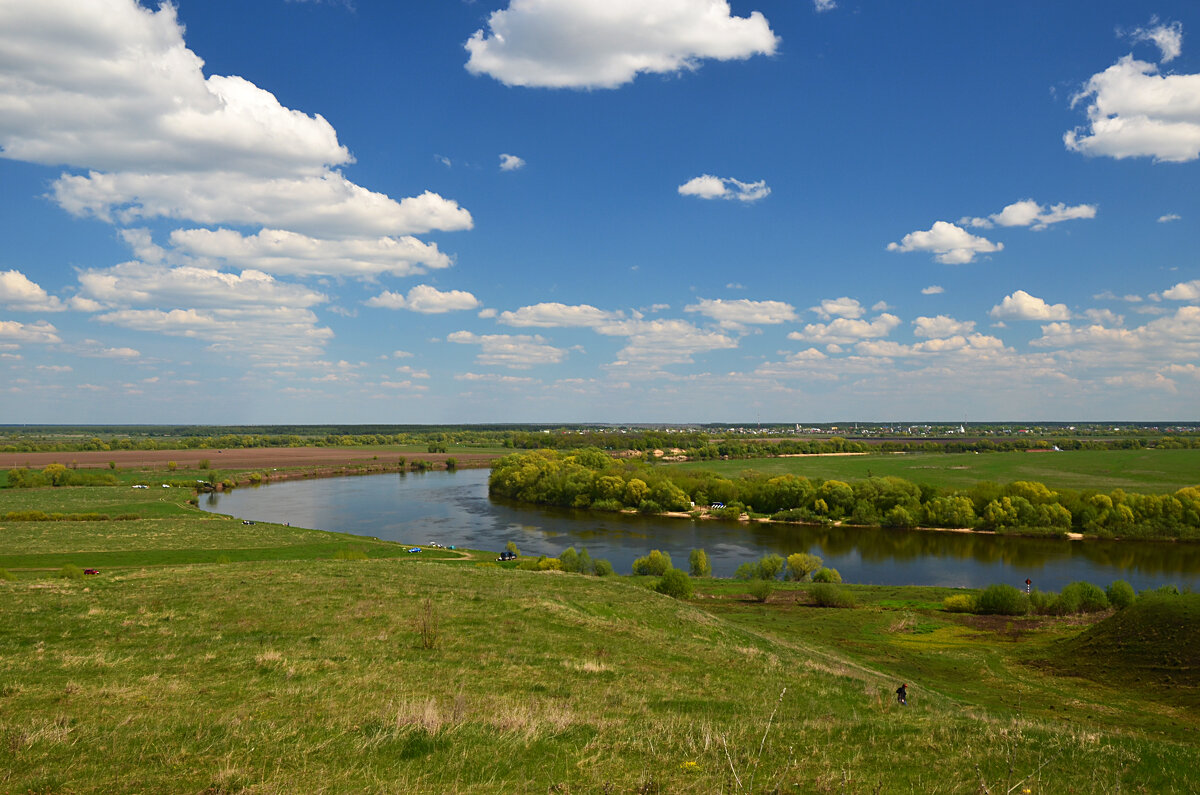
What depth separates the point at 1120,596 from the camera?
40.7 metres

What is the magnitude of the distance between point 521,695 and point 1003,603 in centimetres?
3956

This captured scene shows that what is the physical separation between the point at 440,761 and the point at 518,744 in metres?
1.19

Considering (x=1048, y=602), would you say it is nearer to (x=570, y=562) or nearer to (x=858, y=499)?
(x=570, y=562)

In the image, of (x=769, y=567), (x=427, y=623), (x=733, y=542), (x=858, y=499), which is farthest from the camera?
(x=858, y=499)

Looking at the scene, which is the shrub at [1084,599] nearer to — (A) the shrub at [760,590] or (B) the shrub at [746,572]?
(A) the shrub at [760,590]

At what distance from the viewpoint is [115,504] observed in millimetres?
88438

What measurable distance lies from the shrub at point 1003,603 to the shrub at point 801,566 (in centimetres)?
1740

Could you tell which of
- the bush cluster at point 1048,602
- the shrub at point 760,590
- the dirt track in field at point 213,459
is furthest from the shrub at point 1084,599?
the dirt track in field at point 213,459

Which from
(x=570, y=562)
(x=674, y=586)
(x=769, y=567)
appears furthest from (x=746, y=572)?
(x=674, y=586)

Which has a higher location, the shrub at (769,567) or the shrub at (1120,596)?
the shrub at (1120,596)

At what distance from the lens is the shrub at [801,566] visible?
2272 inches

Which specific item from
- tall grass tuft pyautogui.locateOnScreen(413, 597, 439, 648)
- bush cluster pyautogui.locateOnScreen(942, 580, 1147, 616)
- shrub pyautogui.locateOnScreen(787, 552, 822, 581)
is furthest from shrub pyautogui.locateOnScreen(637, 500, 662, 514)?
tall grass tuft pyautogui.locateOnScreen(413, 597, 439, 648)

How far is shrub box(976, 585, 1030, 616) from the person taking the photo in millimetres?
40625

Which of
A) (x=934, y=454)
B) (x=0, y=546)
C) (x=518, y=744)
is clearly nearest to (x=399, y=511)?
(x=0, y=546)
